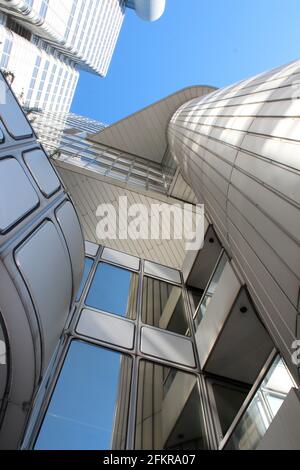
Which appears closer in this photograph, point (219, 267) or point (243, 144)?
point (243, 144)

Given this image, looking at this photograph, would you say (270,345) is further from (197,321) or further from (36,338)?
(36,338)

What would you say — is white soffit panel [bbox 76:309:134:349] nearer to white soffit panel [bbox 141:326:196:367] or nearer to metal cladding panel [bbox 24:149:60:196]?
white soffit panel [bbox 141:326:196:367]

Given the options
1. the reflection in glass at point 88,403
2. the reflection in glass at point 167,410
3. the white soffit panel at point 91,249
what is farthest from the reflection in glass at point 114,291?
the reflection in glass at point 167,410

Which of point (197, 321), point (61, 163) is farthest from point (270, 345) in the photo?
point (61, 163)

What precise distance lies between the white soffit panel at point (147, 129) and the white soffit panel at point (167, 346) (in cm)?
1473

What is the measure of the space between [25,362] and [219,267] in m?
5.04

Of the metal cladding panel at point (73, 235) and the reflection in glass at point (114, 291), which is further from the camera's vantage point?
the reflection in glass at point (114, 291)

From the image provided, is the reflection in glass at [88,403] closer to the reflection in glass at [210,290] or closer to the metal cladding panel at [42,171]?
the reflection in glass at [210,290]

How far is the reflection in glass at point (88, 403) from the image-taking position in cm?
386

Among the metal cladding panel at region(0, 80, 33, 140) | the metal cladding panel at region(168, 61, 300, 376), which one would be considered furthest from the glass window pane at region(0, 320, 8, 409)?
the metal cladding panel at region(168, 61, 300, 376)

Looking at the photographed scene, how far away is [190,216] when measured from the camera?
10.1m

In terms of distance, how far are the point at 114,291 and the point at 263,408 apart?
13.8 ft

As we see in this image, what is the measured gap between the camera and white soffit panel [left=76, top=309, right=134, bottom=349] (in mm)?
5531

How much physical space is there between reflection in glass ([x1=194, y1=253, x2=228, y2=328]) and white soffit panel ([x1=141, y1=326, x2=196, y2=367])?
28.3 inches
